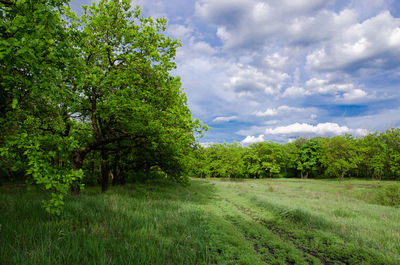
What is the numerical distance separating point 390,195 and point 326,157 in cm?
3891

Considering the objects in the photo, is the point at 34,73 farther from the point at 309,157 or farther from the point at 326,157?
the point at 309,157

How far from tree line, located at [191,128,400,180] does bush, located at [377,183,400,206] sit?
2273 cm

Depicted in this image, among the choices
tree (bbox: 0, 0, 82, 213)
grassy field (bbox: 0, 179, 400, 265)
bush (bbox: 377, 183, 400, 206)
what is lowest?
bush (bbox: 377, 183, 400, 206)

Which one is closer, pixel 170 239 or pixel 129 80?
pixel 170 239

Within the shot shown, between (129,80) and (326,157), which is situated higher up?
(129,80)

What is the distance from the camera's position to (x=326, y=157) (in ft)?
173

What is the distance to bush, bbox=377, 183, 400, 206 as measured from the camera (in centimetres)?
1762

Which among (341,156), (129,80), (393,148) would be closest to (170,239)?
(129,80)

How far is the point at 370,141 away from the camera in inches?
1890

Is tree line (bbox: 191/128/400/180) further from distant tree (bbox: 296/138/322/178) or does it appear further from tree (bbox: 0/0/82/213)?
tree (bbox: 0/0/82/213)

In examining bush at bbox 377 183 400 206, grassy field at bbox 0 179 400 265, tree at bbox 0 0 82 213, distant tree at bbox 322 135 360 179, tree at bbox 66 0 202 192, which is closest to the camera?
grassy field at bbox 0 179 400 265

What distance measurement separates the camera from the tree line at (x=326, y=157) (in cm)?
4444

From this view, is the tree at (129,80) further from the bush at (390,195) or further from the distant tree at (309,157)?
the distant tree at (309,157)

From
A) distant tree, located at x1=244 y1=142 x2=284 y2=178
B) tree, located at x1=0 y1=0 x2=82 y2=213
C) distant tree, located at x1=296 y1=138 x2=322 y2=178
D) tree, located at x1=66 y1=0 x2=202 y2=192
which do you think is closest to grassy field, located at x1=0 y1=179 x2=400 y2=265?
tree, located at x1=0 y1=0 x2=82 y2=213
